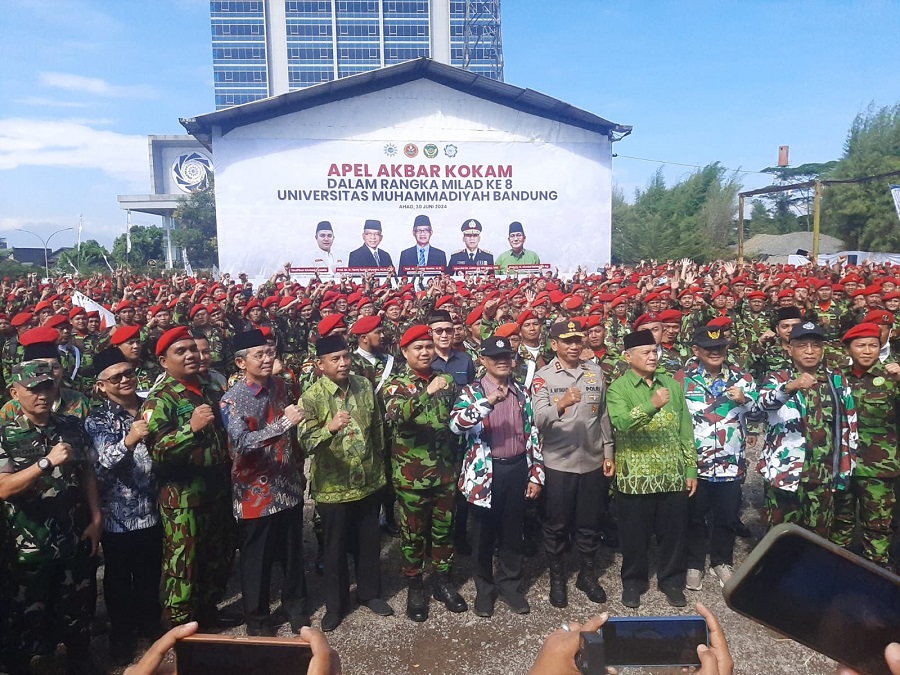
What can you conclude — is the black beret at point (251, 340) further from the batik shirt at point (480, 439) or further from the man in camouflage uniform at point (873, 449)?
the man in camouflage uniform at point (873, 449)

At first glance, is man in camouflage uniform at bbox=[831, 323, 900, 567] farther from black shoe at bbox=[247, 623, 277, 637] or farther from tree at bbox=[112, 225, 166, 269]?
tree at bbox=[112, 225, 166, 269]

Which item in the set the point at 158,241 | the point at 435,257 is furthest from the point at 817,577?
the point at 158,241

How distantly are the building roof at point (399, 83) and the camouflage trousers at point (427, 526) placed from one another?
62.8 feet

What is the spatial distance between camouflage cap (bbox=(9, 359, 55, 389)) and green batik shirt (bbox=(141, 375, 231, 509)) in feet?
1.68

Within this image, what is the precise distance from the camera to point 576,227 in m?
22.6

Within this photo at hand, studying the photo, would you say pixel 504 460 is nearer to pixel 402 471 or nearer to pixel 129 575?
pixel 402 471

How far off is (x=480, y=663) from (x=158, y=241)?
48.3 metres

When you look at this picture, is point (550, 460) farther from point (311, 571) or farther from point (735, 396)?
point (311, 571)

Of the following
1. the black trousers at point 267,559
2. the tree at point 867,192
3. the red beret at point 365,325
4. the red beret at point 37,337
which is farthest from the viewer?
the tree at point 867,192

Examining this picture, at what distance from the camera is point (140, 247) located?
43.7 meters

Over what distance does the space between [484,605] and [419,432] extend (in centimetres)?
127

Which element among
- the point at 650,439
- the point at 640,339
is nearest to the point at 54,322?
the point at 640,339

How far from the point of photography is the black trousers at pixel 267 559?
12.3 feet

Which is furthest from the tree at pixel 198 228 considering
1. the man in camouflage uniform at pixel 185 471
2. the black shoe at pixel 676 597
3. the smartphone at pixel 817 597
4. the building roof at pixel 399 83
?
the smartphone at pixel 817 597
